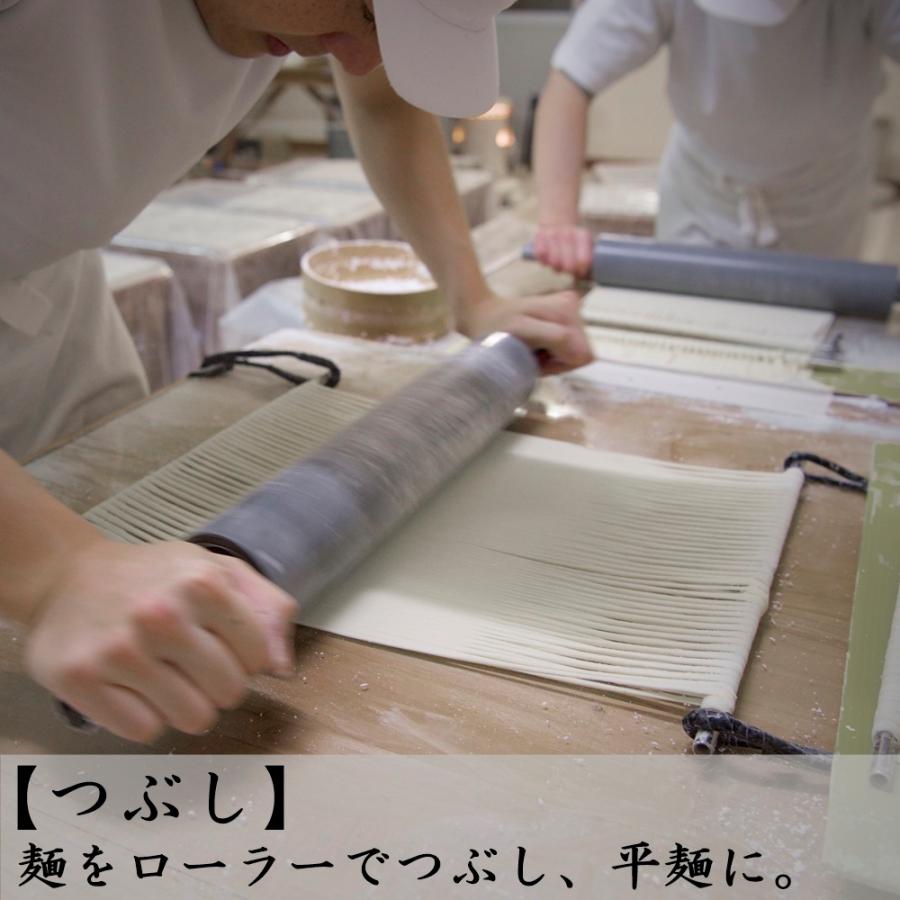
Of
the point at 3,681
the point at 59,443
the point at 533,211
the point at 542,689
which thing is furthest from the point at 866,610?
the point at 533,211

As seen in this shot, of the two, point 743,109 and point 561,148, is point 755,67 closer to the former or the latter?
point 743,109

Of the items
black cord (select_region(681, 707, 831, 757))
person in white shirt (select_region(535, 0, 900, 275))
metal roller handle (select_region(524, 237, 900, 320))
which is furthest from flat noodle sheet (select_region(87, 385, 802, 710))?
person in white shirt (select_region(535, 0, 900, 275))

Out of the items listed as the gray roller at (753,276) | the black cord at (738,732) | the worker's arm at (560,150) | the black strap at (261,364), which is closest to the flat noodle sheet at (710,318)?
the gray roller at (753,276)

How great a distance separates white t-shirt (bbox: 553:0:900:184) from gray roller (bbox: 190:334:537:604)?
3.70 ft

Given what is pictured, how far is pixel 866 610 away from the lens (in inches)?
35.0

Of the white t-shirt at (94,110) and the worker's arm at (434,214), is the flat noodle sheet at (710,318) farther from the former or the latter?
the white t-shirt at (94,110)

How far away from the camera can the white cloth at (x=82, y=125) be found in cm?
88

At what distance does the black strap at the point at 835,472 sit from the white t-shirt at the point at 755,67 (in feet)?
3.81

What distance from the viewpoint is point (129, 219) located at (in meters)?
1.12

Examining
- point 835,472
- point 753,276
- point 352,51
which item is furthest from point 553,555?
point 753,276

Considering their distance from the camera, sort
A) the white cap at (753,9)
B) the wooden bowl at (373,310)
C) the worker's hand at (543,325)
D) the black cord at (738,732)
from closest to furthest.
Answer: the black cord at (738,732), the worker's hand at (543,325), the wooden bowl at (373,310), the white cap at (753,9)

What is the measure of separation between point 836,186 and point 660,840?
6.61 ft

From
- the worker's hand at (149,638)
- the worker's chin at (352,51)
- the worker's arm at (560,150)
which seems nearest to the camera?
the worker's hand at (149,638)

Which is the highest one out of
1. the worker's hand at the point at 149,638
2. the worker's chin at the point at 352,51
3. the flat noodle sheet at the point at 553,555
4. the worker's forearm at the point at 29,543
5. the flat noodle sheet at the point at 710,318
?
the worker's chin at the point at 352,51
